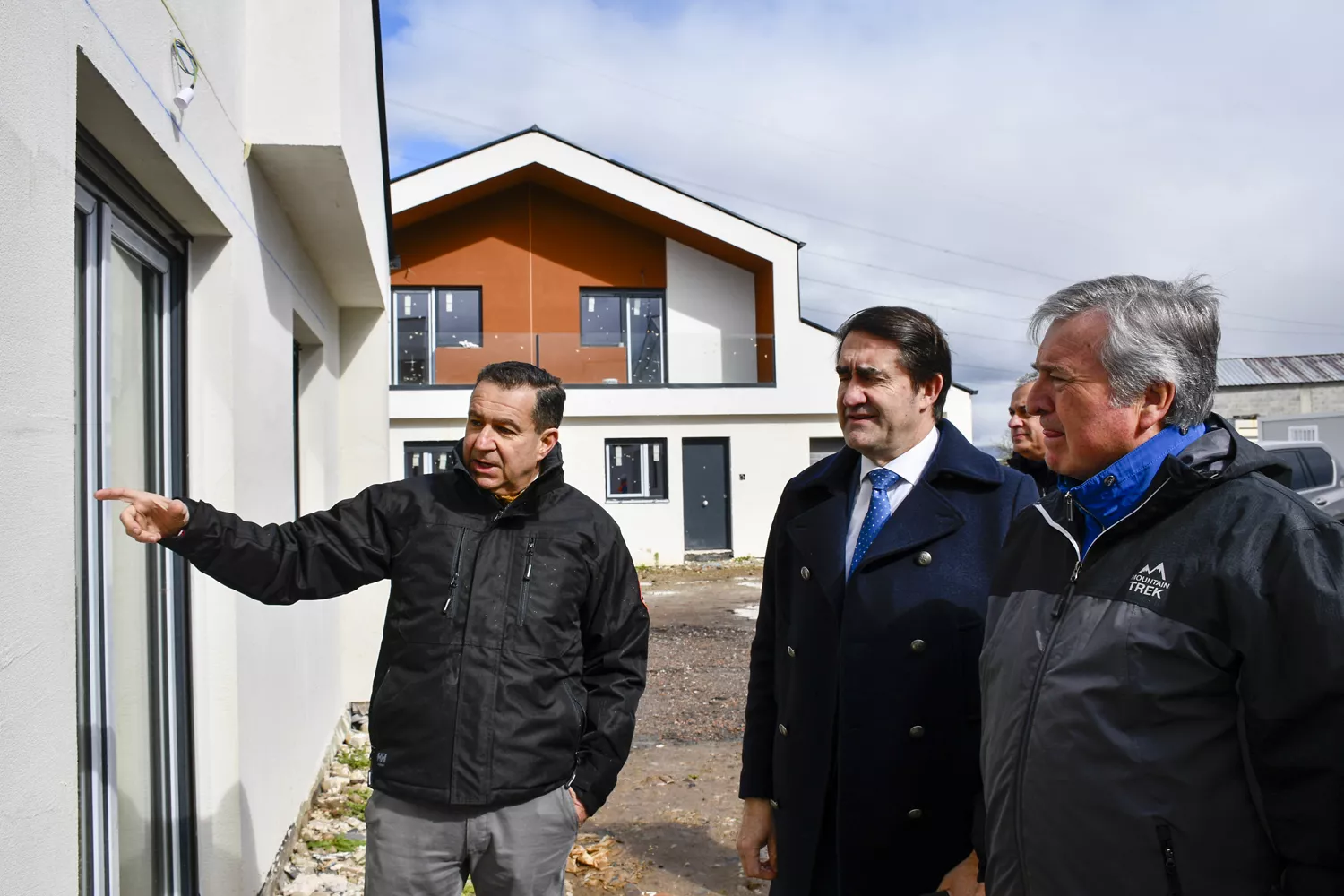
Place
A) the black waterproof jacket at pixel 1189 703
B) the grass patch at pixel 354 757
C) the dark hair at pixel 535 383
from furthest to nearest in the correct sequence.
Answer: the grass patch at pixel 354 757 → the dark hair at pixel 535 383 → the black waterproof jacket at pixel 1189 703

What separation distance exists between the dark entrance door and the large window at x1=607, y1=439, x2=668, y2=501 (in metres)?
0.51

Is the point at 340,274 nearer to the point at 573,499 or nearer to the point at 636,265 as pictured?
the point at 573,499

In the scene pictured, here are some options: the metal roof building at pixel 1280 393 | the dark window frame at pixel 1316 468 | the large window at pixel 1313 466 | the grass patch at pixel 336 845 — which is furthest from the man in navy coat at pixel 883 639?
the metal roof building at pixel 1280 393

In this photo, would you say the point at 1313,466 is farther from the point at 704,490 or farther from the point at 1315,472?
the point at 704,490

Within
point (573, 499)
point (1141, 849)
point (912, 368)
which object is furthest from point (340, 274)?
point (1141, 849)

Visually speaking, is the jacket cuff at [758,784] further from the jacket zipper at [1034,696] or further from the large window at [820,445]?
the large window at [820,445]

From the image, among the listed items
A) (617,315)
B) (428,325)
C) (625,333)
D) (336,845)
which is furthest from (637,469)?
(336,845)

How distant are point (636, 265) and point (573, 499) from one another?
19112mm

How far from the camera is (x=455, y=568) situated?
2760mm

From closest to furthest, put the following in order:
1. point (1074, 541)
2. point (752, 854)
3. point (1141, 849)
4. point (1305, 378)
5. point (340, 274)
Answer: point (1141, 849) → point (1074, 541) → point (752, 854) → point (340, 274) → point (1305, 378)

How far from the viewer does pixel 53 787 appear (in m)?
1.77

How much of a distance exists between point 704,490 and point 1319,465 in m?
11.0

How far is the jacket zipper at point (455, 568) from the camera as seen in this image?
8.96 ft

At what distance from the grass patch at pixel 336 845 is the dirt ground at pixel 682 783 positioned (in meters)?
1.12
